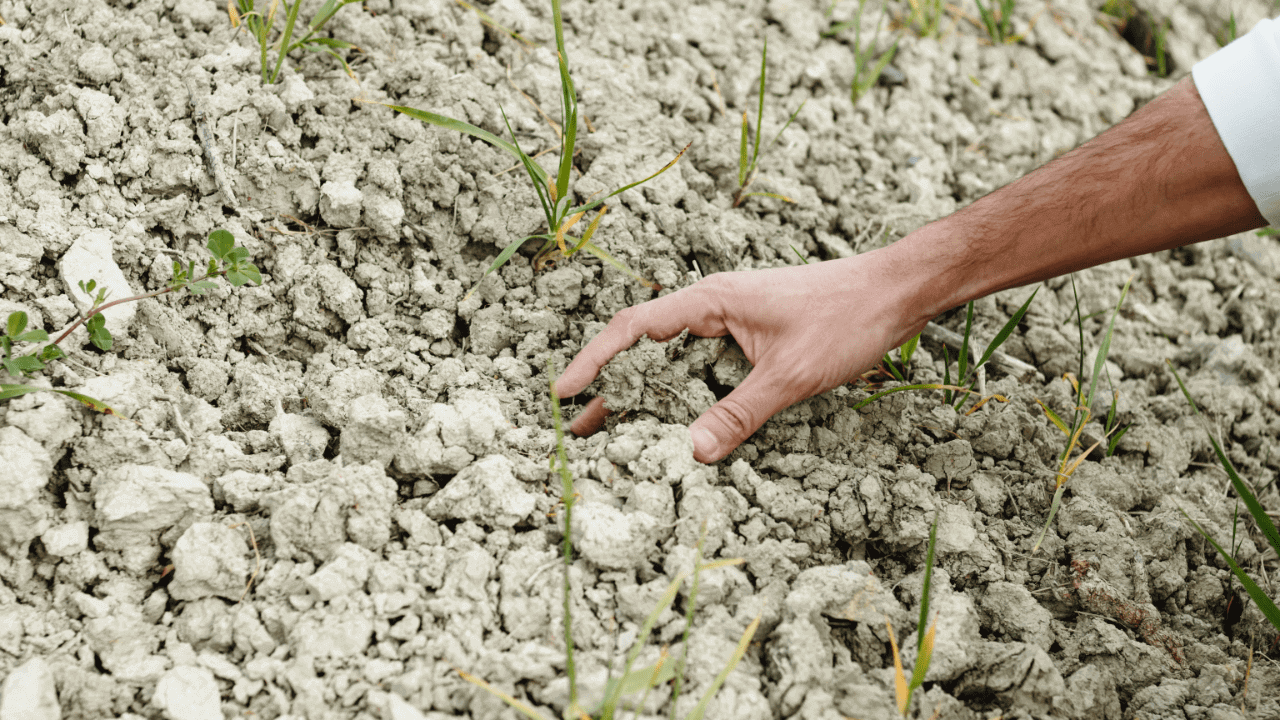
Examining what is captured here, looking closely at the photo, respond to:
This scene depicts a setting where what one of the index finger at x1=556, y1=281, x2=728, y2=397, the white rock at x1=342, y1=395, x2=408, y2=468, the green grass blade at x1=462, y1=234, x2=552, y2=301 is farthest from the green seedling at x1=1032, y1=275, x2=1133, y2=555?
the white rock at x1=342, y1=395, x2=408, y2=468

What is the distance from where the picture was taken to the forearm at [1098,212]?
62.9 inches

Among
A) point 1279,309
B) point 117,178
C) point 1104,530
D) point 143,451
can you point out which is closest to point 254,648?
point 143,451

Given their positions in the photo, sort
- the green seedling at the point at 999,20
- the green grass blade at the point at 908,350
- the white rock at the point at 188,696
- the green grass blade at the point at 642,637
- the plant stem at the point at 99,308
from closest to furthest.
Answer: the green grass blade at the point at 642,637 < the white rock at the point at 188,696 < the plant stem at the point at 99,308 < the green grass blade at the point at 908,350 < the green seedling at the point at 999,20

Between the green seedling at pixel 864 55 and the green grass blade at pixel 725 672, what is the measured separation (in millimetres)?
1967

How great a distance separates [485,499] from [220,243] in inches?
31.6

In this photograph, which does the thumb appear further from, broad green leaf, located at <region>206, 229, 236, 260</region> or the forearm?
broad green leaf, located at <region>206, 229, 236, 260</region>

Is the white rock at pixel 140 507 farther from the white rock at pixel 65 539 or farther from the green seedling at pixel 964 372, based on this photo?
the green seedling at pixel 964 372

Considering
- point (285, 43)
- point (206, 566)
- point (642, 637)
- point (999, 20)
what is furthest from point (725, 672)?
point (999, 20)

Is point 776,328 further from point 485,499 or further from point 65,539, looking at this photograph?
point 65,539

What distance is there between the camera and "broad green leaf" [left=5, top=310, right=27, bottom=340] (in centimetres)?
149

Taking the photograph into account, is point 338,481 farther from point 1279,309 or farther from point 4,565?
point 1279,309

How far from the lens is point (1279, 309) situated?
8.80 ft

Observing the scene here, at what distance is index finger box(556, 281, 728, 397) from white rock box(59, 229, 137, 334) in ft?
3.07

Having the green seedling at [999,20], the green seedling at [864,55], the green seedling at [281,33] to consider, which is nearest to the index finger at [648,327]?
the green seedling at [281,33]
